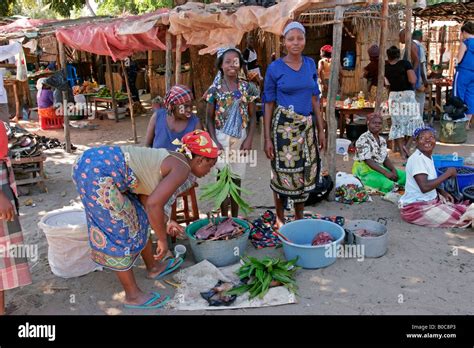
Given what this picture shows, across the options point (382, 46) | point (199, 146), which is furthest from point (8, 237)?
point (382, 46)

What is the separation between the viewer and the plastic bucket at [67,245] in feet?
11.9

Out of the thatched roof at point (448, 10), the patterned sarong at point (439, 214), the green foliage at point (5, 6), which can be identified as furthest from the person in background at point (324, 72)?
the green foliage at point (5, 6)

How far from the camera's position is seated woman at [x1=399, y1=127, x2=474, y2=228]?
14.3ft

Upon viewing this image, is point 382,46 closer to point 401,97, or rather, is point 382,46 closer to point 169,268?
point 401,97

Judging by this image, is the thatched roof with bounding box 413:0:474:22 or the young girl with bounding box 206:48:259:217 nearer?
the young girl with bounding box 206:48:259:217

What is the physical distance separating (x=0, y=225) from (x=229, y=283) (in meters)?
1.67

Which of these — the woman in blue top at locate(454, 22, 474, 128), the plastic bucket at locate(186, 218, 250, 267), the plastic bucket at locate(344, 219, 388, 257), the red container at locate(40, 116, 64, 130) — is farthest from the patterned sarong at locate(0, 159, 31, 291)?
the red container at locate(40, 116, 64, 130)

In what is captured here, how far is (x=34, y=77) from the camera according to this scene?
45.1ft

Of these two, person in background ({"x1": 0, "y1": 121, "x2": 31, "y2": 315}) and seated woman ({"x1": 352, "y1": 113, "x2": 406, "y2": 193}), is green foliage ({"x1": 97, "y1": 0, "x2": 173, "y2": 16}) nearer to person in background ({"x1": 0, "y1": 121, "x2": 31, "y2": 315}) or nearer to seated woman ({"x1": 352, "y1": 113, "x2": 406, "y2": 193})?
seated woman ({"x1": 352, "y1": 113, "x2": 406, "y2": 193})

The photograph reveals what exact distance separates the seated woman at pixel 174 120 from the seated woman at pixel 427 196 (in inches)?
85.2

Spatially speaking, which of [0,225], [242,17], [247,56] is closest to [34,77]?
[247,56]

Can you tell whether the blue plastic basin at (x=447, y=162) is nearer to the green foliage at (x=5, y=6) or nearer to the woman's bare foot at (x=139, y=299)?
the woman's bare foot at (x=139, y=299)

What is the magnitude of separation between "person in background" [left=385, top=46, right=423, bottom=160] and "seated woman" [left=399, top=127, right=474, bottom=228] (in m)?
2.69

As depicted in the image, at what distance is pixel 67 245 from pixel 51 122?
837 cm
